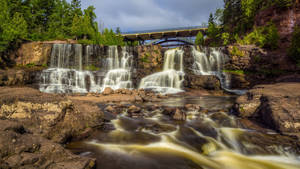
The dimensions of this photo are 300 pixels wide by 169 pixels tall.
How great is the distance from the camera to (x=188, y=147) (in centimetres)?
400

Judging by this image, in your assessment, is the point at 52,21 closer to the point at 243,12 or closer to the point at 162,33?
the point at 162,33

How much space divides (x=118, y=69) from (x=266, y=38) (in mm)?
17442

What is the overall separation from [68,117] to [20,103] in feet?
3.04

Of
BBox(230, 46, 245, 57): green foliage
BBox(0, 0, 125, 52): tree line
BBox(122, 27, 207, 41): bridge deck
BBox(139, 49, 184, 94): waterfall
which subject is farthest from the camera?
BBox(122, 27, 207, 41): bridge deck

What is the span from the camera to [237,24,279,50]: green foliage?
1794 centimetres

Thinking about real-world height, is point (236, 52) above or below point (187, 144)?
above

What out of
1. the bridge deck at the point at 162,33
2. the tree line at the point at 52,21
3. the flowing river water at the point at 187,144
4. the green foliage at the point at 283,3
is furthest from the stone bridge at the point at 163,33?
the flowing river water at the point at 187,144

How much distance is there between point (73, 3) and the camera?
41469 millimetres

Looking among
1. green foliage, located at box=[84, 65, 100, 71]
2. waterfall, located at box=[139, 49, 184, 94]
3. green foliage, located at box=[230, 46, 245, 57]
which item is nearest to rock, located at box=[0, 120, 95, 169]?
waterfall, located at box=[139, 49, 184, 94]

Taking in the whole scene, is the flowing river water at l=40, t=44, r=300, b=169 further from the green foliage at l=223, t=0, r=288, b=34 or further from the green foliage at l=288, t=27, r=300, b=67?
the green foliage at l=223, t=0, r=288, b=34

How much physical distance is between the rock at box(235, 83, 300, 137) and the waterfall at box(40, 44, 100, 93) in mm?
13961

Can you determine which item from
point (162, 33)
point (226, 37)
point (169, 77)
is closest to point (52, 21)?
point (162, 33)

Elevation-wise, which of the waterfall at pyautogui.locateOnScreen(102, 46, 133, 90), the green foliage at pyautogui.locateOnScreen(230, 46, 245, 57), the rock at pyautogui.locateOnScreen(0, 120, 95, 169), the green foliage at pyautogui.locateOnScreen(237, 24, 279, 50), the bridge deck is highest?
the bridge deck

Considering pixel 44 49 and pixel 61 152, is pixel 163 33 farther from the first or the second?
pixel 61 152
